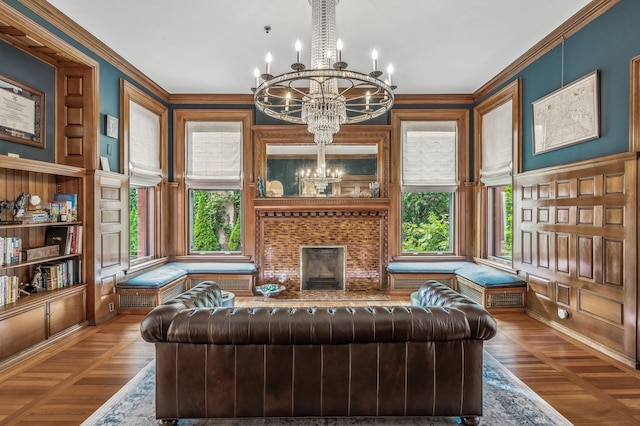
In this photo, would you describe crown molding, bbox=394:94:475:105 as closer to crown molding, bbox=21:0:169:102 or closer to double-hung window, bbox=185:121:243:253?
double-hung window, bbox=185:121:243:253

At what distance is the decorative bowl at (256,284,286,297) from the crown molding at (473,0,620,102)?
459 centimetres

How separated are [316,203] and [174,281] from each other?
2.48 meters

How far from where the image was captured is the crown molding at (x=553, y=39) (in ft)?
10.9

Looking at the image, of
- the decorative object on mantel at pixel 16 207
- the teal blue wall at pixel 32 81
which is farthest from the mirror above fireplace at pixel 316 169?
the decorative object on mantel at pixel 16 207

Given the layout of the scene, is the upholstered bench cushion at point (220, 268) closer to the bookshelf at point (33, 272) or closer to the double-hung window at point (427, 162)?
the bookshelf at point (33, 272)

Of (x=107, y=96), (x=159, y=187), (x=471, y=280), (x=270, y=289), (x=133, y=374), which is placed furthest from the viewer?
(x=159, y=187)

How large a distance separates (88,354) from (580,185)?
5.22 meters

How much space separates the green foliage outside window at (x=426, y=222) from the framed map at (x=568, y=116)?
1.92 metres

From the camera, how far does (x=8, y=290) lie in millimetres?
3221

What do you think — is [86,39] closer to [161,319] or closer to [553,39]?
[161,319]

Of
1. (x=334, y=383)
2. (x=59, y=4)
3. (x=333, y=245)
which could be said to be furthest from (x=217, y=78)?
(x=334, y=383)

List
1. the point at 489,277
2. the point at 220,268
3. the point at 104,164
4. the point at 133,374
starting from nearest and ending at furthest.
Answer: the point at 133,374
the point at 104,164
the point at 489,277
the point at 220,268

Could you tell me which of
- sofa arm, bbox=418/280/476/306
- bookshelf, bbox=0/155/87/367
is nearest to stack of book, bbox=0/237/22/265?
bookshelf, bbox=0/155/87/367

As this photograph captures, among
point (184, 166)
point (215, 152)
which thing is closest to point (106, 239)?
point (184, 166)
